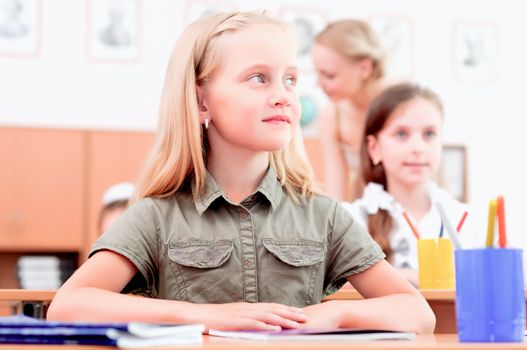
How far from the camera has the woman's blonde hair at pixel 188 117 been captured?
1737mm

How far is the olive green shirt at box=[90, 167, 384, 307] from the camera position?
167 centimetres

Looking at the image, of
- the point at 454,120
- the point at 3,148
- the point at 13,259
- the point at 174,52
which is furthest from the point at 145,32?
the point at 174,52

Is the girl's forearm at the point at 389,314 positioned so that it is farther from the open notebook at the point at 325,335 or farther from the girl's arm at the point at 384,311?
the open notebook at the point at 325,335

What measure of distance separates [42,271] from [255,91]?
4.25m

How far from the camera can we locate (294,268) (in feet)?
5.65

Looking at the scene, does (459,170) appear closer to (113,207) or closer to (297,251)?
(113,207)

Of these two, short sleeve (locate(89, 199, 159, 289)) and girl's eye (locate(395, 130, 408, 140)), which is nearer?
short sleeve (locate(89, 199, 159, 289))

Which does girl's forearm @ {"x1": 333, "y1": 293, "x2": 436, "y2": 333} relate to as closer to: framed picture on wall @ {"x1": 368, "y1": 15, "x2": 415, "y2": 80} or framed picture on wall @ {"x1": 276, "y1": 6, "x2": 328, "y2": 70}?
framed picture on wall @ {"x1": 276, "y1": 6, "x2": 328, "y2": 70}

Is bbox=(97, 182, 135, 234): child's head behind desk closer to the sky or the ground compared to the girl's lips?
closer to the ground

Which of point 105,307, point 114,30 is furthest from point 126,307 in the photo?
point 114,30

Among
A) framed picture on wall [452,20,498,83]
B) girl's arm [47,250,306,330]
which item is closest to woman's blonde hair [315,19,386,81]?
girl's arm [47,250,306,330]

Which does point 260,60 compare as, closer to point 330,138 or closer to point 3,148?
point 330,138

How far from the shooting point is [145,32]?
6.38 metres

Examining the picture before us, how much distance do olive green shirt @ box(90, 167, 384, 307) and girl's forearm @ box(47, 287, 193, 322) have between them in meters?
0.19
